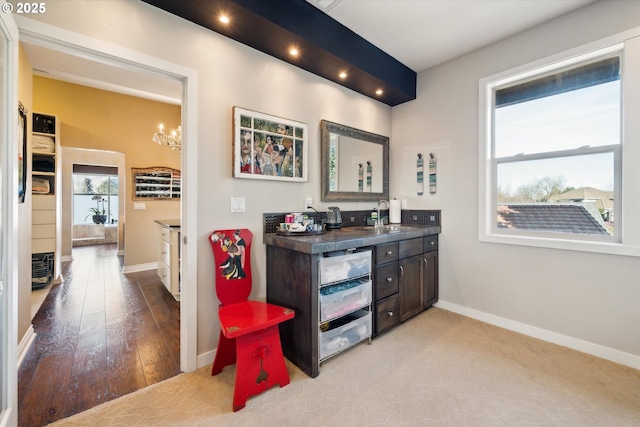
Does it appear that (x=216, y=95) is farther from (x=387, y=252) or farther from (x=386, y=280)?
(x=386, y=280)

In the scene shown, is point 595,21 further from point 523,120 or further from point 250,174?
point 250,174

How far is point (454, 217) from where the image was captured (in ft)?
9.73

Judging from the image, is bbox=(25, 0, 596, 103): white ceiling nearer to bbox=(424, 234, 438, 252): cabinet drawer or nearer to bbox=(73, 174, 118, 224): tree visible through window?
bbox=(424, 234, 438, 252): cabinet drawer

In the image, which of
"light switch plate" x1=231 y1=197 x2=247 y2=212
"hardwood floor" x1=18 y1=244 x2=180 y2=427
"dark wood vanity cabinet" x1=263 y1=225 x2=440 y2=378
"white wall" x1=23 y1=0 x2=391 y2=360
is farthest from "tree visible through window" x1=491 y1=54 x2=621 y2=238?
"hardwood floor" x1=18 y1=244 x2=180 y2=427

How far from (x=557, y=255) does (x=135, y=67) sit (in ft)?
11.8

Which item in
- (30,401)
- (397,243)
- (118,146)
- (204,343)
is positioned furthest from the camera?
(118,146)

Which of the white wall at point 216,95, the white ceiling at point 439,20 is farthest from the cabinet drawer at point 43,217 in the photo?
the white ceiling at point 439,20

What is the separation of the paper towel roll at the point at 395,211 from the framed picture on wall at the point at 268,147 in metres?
1.33

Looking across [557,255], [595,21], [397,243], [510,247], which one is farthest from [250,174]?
[595,21]

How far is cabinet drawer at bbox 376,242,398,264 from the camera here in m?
2.30

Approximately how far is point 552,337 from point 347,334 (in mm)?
1852

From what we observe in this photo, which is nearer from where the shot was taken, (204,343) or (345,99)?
(204,343)

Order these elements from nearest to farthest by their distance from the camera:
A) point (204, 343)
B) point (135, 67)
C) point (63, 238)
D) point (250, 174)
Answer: point (135, 67)
point (204, 343)
point (250, 174)
point (63, 238)

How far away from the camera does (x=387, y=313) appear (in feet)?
7.84
